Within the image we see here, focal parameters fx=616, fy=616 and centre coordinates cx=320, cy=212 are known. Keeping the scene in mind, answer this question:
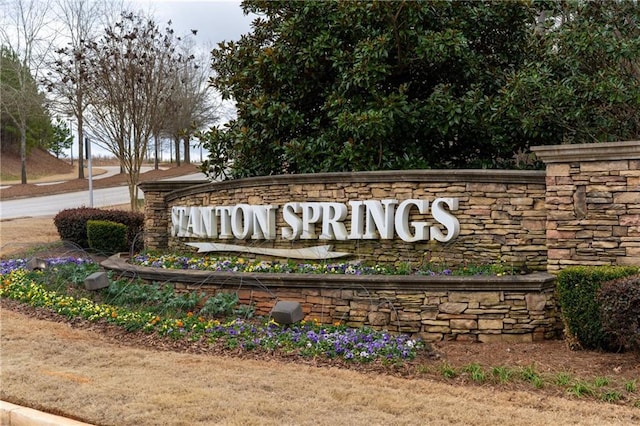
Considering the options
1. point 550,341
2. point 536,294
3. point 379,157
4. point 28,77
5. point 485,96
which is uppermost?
point 28,77

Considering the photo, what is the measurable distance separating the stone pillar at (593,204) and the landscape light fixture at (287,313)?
292 centimetres

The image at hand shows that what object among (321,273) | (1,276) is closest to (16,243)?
(1,276)

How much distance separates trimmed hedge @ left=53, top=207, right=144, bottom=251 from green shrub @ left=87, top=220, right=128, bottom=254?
1.43 ft

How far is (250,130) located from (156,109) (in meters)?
7.56

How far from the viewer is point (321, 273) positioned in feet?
25.7

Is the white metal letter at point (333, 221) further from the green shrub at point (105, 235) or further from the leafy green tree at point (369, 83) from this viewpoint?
the green shrub at point (105, 235)

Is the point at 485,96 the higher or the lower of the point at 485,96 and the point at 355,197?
the higher

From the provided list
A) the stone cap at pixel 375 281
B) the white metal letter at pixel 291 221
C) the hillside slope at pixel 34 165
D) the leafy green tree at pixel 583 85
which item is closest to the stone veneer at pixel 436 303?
the stone cap at pixel 375 281

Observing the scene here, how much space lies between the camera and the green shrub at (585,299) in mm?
6266

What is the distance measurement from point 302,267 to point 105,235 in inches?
234

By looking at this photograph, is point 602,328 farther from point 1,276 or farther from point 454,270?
point 1,276

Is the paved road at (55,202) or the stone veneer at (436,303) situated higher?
the paved road at (55,202)

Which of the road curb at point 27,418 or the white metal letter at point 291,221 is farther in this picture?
the white metal letter at point 291,221

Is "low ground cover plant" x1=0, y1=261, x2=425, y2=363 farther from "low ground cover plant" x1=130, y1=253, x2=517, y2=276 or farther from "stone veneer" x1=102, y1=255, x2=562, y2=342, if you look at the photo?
"low ground cover plant" x1=130, y1=253, x2=517, y2=276
